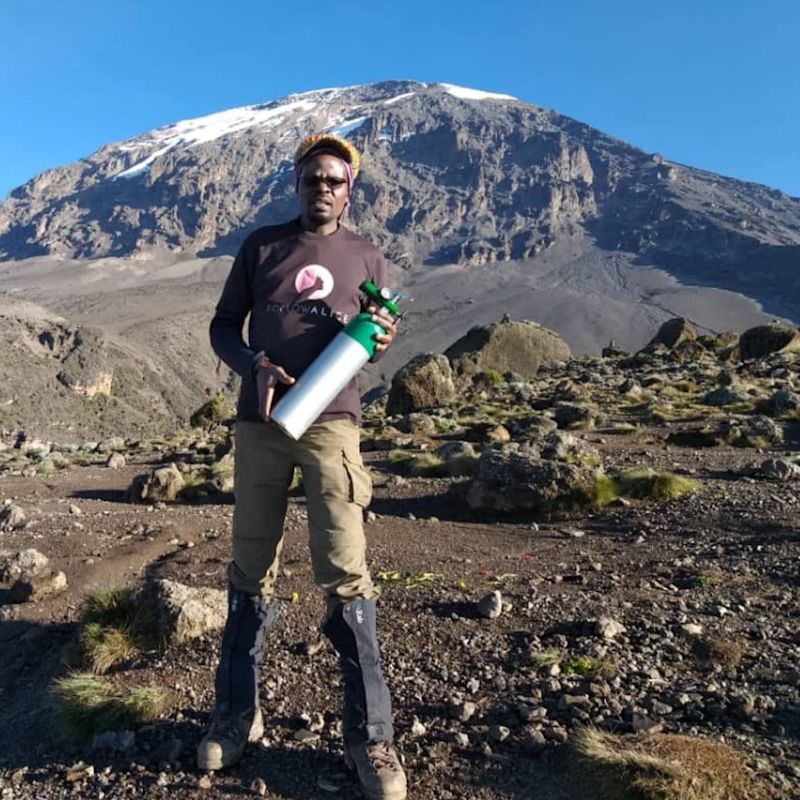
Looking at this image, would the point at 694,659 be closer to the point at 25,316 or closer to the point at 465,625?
the point at 465,625

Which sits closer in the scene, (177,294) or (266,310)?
(266,310)

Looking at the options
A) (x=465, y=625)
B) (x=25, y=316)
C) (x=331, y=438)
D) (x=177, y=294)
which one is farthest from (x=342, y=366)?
(x=177, y=294)

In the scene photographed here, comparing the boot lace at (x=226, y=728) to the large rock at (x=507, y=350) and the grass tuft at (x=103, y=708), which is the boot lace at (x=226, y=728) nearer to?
the grass tuft at (x=103, y=708)

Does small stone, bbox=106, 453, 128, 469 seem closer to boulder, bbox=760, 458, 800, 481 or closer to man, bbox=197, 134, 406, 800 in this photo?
boulder, bbox=760, 458, 800, 481

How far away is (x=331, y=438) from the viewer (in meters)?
3.15

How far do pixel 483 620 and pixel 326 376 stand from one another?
232 centimetres

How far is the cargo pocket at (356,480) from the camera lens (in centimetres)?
315

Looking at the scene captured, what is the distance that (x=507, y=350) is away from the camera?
3247 cm

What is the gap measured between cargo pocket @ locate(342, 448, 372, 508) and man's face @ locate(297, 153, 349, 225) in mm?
1124

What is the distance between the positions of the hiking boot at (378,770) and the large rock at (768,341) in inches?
1036

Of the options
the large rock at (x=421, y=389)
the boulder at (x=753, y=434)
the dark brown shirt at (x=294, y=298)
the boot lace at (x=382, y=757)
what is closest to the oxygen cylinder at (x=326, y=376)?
the dark brown shirt at (x=294, y=298)

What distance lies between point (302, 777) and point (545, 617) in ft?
6.69

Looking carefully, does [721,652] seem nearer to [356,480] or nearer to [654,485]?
[356,480]

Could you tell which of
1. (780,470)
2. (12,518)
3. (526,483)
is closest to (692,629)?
(526,483)
